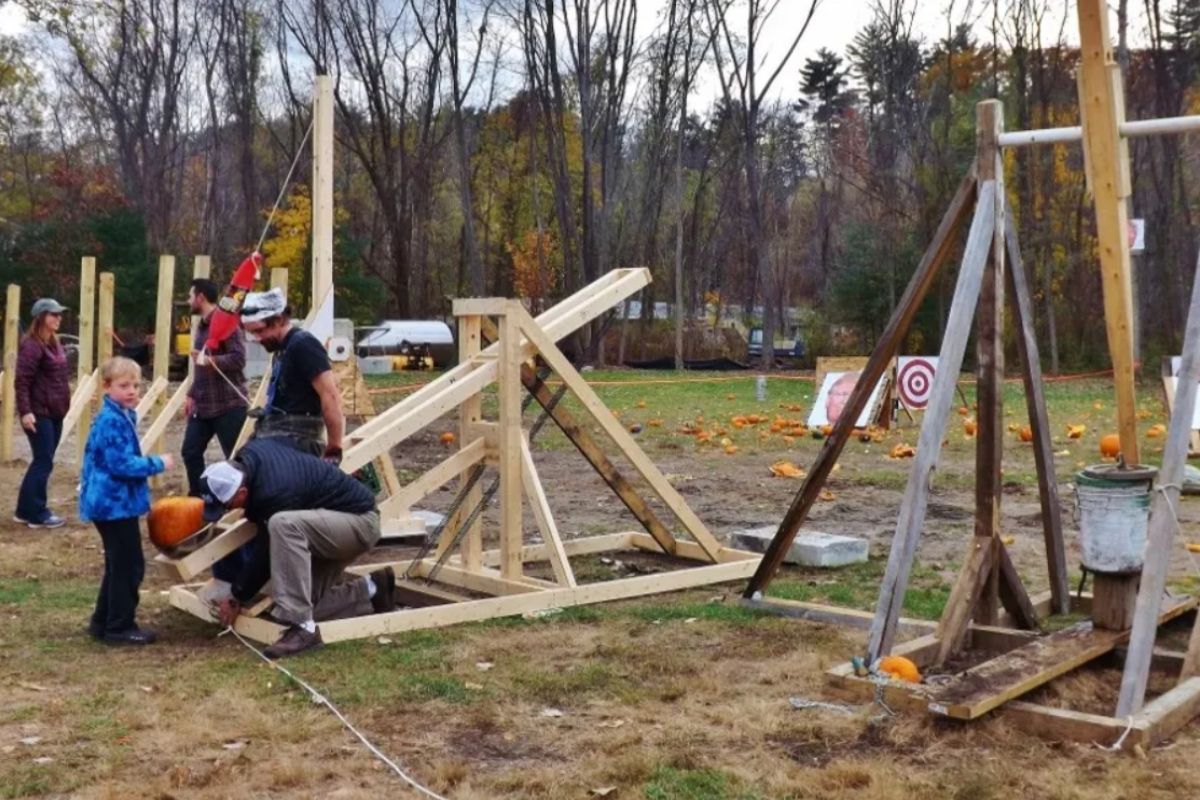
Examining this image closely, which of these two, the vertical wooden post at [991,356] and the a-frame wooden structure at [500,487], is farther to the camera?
the a-frame wooden structure at [500,487]

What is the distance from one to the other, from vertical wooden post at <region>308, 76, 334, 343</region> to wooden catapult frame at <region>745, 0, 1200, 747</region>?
12.4 ft

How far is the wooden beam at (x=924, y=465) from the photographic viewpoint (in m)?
5.86

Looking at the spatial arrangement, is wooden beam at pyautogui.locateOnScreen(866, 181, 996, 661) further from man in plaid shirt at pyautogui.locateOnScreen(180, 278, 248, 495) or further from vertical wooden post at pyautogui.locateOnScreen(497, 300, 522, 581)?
man in plaid shirt at pyautogui.locateOnScreen(180, 278, 248, 495)

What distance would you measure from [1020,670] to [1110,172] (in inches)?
87.6

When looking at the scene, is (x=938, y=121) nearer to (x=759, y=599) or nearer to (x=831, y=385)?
(x=831, y=385)

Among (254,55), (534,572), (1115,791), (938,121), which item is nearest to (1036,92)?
(938,121)

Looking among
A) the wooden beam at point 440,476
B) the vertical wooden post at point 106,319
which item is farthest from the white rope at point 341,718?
the vertical wooden post at point 106,319

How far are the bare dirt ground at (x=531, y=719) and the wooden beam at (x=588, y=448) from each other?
828 mm

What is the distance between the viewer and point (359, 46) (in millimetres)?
37094

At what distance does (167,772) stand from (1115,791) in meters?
3.39

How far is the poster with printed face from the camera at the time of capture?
1717 centimetres

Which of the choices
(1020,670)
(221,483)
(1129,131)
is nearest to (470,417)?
(221,483)

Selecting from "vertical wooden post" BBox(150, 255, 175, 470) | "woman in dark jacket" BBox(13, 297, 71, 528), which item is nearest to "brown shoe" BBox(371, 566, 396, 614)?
"woman in dark jacket" BBox(13, 297, 71, 528)

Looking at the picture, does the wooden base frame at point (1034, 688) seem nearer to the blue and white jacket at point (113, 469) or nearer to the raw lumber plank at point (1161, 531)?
the raw lumber plank at point (1161, 531)
